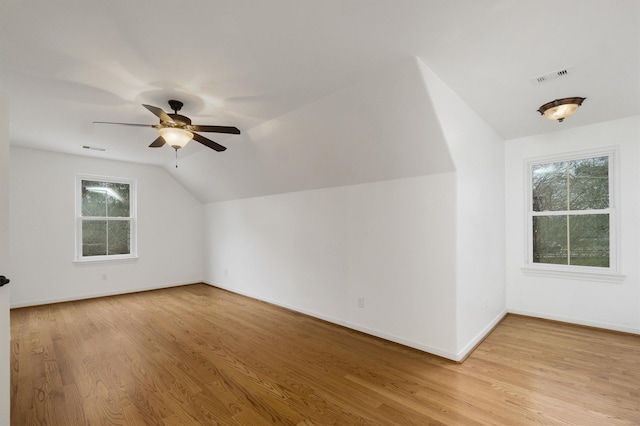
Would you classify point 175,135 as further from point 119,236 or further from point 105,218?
point 119,236

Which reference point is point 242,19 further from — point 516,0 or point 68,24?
point 516,0

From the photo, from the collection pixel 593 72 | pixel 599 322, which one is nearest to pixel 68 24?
pixel 593 72

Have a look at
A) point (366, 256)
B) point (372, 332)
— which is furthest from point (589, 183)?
point (372, 332)

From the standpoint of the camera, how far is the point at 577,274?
3688 millimetres

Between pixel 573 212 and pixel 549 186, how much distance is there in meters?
0.44

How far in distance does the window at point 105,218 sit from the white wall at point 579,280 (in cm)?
674

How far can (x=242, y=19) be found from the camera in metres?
→ 1.75

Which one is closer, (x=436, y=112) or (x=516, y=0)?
(x=516, y=0)

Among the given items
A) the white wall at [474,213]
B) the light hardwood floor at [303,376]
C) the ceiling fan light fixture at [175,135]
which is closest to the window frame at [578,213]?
the white wall at [474,213]

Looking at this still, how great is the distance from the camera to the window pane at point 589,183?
11.8 ft

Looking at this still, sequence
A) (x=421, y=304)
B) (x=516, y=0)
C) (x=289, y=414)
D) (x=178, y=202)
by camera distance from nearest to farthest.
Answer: (x=516, y=0), (x=289, y=414), (x=421, y=304), (x=178, y=202)

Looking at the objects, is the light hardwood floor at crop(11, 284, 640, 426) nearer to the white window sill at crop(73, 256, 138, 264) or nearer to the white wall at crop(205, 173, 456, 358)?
the white wall at crop(205, 173, 456, 358)

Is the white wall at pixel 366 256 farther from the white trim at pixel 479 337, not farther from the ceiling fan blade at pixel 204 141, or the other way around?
the ceiling fan blade at pixel 204 141

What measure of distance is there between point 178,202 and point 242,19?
535 cm
